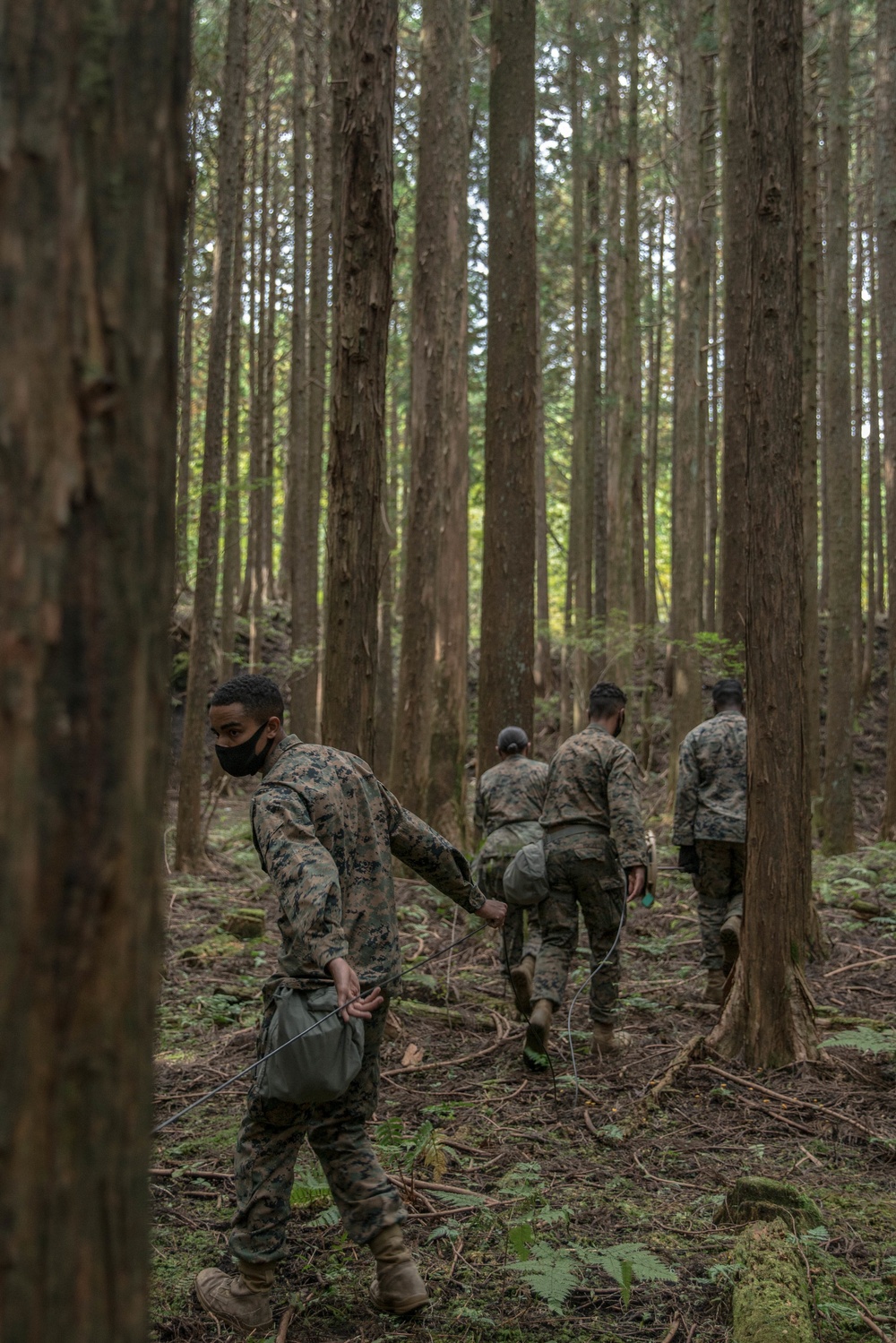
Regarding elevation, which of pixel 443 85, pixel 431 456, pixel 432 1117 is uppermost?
pixel 443 85

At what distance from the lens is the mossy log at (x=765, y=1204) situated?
418 cm

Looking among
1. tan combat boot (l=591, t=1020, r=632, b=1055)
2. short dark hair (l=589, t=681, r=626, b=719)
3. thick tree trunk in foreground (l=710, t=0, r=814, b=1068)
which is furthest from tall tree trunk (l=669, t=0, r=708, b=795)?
tan combat boot (l=591, t=1020, r=632, b=1055)

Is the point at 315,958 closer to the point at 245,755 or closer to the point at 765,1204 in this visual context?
the point at 245,755

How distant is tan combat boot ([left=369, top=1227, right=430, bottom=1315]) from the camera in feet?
11.7

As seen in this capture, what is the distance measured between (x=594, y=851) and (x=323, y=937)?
3.95 metres

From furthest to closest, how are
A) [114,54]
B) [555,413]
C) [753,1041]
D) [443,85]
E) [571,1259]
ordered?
[555,413] < [443,85] < [753,1041] < [571,1259] < [114,54]

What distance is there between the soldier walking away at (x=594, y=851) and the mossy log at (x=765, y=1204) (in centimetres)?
258

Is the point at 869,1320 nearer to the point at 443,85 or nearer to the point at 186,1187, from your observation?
the point at 186,1187

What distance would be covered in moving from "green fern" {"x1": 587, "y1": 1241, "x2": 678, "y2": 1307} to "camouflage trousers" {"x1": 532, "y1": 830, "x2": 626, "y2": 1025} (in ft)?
9.91

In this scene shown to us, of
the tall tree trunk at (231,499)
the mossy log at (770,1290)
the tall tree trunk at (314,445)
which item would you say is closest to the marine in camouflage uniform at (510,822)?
the mossy log at (770,1290)

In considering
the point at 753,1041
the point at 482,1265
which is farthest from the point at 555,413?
the point at 482,1265

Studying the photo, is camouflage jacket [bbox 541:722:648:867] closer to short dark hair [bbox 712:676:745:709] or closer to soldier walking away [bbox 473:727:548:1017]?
soldier walking away [bbox 473:727:548:1017]

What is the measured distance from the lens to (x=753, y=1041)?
630 centimetres

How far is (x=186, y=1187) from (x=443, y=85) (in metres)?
10.5
